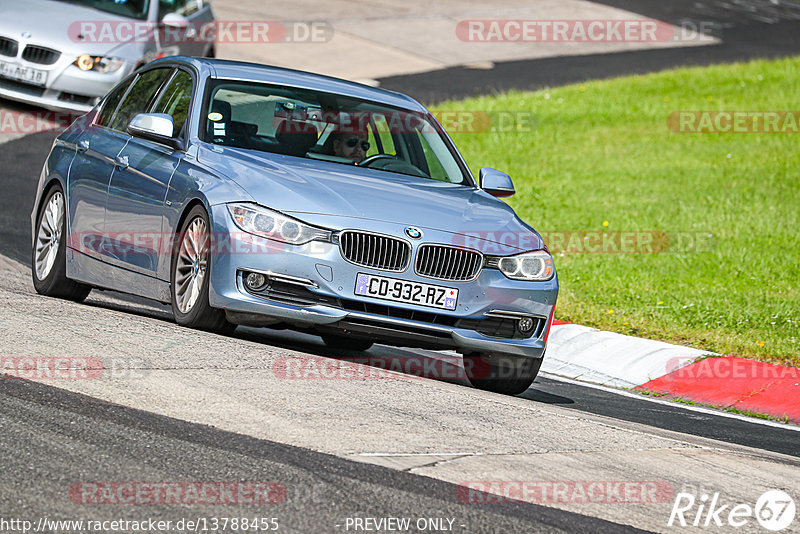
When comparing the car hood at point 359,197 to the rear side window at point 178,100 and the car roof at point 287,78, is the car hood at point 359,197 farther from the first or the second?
the car roof at point 287,78

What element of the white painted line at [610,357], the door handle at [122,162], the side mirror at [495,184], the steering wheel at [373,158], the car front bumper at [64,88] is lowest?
the white painted line at [610,357]

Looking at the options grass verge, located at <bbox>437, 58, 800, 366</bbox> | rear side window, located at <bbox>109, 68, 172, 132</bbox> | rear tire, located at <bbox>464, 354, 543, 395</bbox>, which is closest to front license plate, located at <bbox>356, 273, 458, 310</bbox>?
rear tire, located at <bbox>464, 354, 543, 395</bbox>

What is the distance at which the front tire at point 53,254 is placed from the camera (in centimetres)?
901

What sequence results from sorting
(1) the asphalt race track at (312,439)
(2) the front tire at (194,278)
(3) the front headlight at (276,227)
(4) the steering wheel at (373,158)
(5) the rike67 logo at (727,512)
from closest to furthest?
(1) the asphalt race track at (312,439)
(5) the rike67 logo at (727,512)
(3) the front headlight at (276,227)
(2) the front tire at (194,278)
(4) the steering wheel at (373,158)

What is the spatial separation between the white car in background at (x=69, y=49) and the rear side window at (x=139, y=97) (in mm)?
5997

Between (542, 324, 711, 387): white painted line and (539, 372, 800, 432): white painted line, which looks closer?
(539, 372, 800, 432): white painted line

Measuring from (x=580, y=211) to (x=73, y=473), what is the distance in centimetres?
1162

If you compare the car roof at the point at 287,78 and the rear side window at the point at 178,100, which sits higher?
the car roof at the point at 287,78

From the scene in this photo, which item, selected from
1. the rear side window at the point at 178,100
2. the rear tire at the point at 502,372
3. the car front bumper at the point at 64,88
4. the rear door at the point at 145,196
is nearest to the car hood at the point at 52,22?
the car front bumper at the point at 64,88

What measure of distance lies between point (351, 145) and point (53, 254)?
2.30 metres

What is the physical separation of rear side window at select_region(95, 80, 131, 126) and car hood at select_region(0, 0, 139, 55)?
6.08 meters

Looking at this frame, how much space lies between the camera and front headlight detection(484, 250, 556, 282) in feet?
24.4

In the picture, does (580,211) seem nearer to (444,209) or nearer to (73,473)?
(444,209)

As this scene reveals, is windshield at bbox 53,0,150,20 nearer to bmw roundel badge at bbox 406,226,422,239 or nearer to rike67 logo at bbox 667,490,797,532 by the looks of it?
bmw roundel badge at bbox 406,226,422,239
